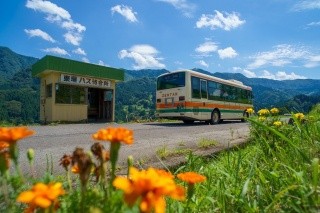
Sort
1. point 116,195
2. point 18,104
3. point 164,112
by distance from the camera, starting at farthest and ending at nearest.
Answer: point 18,104, point 164,112, point 116,195

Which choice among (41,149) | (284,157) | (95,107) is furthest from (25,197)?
(95,107)

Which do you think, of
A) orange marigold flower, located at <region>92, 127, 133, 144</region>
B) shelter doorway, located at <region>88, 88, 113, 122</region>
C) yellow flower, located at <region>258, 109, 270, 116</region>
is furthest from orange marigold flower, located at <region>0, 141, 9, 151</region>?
shelter doorway, located at <region>88, 88, 113, 122</region>

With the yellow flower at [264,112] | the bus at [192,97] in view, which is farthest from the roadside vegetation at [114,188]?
the bus at [192,97]

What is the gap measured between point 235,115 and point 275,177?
18.5 meters

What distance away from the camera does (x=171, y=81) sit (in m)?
16.5

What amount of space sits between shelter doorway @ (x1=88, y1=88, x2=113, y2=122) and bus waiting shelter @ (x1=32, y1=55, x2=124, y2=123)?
1193mm

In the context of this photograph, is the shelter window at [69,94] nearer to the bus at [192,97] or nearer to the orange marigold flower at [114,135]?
the bus at [192,97]

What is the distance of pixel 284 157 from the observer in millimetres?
2406

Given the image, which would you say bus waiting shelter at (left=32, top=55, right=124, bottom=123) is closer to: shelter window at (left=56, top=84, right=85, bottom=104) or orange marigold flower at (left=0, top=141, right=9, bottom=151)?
shelter window at (left=56, top=84, right=85, bottom=104)

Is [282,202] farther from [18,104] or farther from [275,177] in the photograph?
[18,104]

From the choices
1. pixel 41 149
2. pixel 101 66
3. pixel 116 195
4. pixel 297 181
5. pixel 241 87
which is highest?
pixel 101 66

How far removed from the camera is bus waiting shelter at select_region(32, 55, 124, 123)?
62.6 feet

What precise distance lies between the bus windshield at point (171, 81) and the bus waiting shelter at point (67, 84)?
19.4 feet

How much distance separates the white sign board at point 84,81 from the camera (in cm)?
1950
